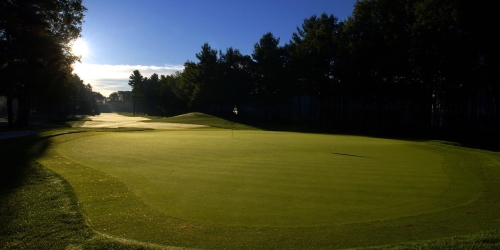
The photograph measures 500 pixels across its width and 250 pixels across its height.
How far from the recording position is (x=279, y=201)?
7012 millimetres

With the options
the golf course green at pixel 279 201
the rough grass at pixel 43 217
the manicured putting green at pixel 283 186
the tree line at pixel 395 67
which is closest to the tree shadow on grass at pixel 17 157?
the rough grass at pixel 43 217

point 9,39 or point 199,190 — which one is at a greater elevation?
point 9,39

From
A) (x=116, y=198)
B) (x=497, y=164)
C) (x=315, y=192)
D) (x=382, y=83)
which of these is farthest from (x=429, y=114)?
(x=116, y=198)

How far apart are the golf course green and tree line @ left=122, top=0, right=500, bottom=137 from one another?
23.8 meters

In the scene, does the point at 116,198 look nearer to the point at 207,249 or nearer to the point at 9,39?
the point at 207,249

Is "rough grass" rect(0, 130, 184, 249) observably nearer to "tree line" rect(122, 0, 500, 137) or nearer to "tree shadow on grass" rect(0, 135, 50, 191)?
"tree shadow on grass" rect(0, 135, 50, 191)

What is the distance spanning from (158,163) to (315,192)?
5798 mm

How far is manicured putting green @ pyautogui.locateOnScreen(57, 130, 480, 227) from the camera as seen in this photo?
6.16 m

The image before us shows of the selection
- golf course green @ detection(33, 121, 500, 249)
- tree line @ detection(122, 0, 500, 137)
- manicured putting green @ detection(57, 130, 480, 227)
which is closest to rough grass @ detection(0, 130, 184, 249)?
golf course green @ detection(33, 121, 500, 249)

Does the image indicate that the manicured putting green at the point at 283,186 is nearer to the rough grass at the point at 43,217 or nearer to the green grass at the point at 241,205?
the green grass at the point at 241,205

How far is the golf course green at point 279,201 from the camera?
508 cm

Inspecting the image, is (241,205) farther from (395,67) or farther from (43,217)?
(395,67)

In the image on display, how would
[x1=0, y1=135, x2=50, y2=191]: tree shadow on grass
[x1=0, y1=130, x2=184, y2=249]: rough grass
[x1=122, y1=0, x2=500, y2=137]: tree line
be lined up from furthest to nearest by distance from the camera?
[x1=122, y1=0, x2=500, y2=137]: tree line, [x1=0, y1=135, x2=50, y2=191]: tree shadow on grass, [x1=0, y1=130, x2=184, y2=249]: rough grass

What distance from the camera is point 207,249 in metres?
4.54
